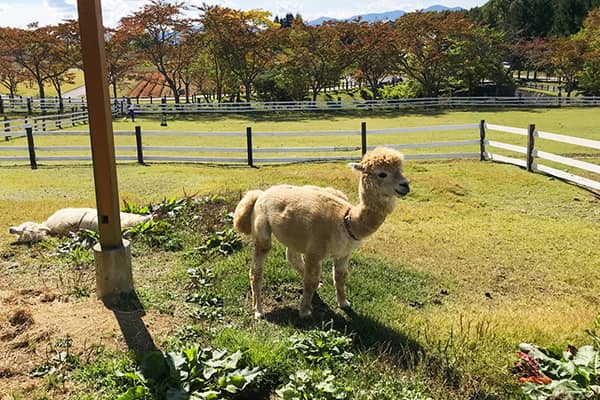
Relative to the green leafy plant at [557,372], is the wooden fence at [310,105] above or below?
above

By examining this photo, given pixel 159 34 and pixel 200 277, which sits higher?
pixel 159 34

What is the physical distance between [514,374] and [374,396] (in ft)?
3.37

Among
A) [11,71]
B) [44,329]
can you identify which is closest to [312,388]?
[44,329]

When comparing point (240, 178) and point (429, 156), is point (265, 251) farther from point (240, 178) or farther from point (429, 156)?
point (429, 156)

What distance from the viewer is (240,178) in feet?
35.8

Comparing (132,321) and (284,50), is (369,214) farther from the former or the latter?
(284,50)

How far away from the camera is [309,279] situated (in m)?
4.17

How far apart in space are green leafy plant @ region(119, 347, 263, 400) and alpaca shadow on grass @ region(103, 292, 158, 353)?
43cm

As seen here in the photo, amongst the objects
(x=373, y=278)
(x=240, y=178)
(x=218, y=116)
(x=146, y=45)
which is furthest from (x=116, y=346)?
(x=146, y=45)

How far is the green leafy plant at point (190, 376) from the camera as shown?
9.72ft

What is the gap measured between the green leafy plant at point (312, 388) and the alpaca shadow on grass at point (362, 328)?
60 centimetres

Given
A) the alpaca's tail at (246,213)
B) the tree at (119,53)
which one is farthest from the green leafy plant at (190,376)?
the tree at (119,53)

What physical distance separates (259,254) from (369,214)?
3.72 ft

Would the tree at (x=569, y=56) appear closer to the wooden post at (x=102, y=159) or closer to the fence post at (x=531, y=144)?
the fence post at (x=531, y=144)
